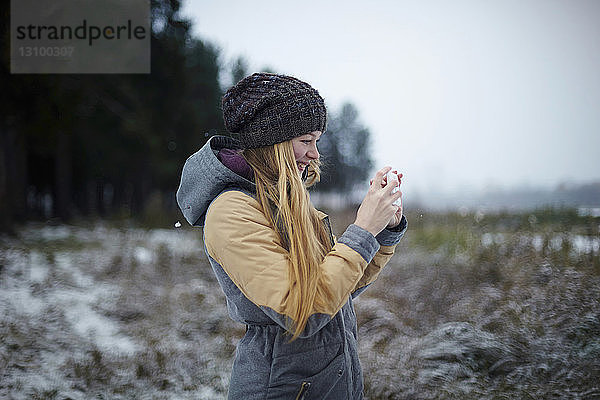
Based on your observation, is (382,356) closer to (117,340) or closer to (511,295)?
(511,295)

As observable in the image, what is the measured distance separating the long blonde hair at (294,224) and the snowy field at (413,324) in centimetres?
228

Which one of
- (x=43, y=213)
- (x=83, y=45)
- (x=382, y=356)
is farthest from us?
(x=43, y=213)

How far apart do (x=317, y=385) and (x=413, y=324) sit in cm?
275

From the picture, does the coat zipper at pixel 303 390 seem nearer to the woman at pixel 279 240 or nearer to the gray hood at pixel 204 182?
the woman at pixel 279 240

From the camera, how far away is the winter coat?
1.02m

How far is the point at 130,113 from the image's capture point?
832 cm

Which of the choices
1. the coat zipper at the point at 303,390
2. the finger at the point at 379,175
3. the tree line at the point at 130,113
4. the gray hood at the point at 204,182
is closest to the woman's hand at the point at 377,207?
the finger at the point at 379,175

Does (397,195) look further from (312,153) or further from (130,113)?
(130,113)

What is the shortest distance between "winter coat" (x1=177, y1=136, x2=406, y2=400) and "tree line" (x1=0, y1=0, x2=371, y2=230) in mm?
3915

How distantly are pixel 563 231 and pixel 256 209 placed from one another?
3489 mm

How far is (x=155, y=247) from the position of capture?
A: 606 centimetres

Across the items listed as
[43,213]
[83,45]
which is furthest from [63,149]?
[83,45]

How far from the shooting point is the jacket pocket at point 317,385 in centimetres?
114

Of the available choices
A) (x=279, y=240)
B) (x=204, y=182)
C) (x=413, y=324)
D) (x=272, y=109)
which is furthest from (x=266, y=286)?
(x=413, y=324)
